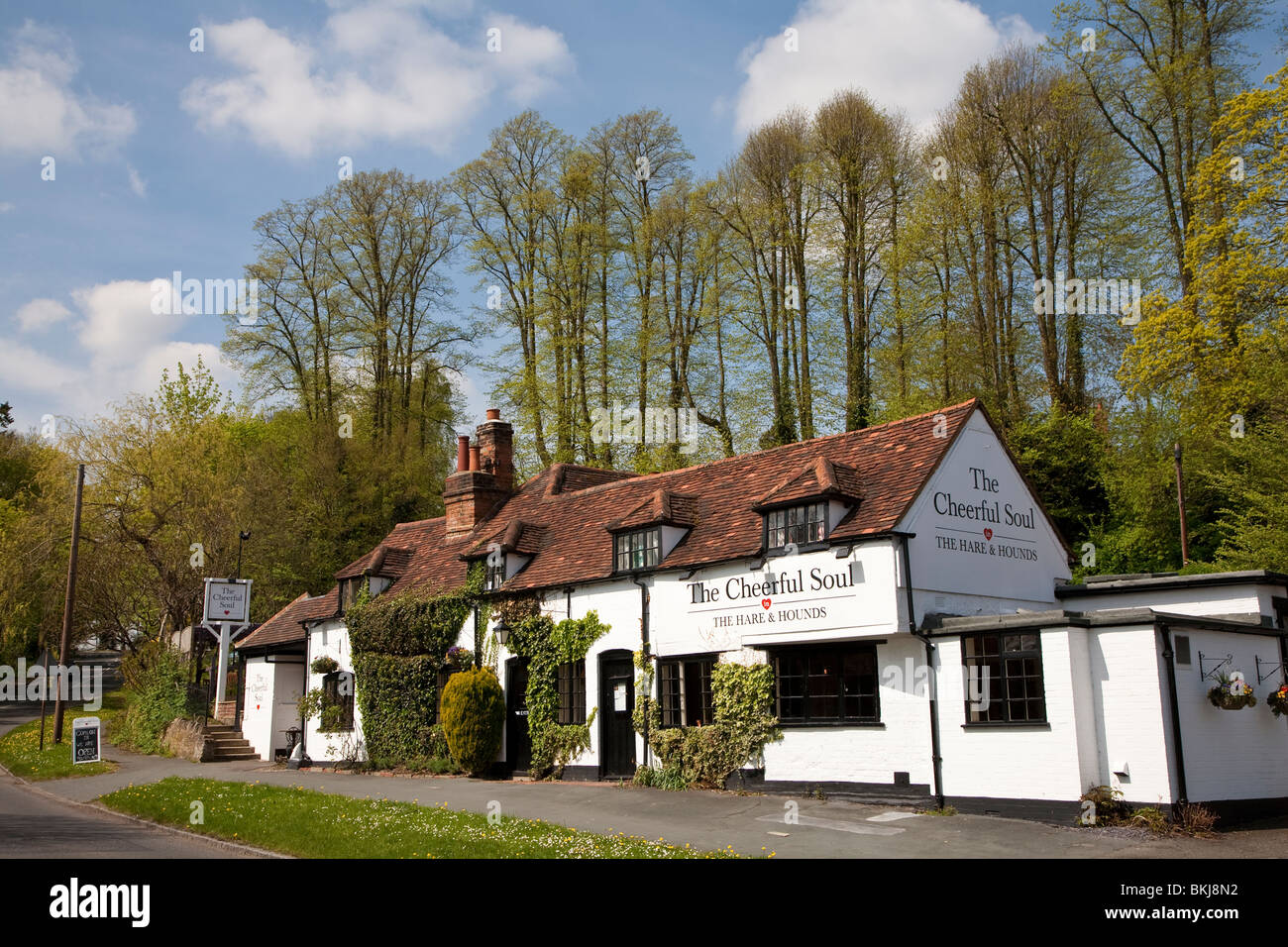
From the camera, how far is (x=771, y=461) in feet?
70.0

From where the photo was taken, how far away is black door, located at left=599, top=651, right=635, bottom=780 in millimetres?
20219

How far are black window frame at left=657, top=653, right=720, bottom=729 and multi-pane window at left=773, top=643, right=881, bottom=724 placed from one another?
146cm

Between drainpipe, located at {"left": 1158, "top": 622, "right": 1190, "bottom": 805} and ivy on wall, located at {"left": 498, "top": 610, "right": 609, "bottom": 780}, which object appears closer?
drainpipe, located at {"left": 1158, "top": 622, "right": 1190, "bottom": 805}

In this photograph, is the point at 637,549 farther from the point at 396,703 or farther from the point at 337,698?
the point at 337,698

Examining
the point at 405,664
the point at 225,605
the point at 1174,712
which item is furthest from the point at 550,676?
the point at 225,605

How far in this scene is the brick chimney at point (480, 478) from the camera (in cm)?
2812

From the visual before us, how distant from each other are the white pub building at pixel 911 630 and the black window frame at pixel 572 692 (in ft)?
0.20

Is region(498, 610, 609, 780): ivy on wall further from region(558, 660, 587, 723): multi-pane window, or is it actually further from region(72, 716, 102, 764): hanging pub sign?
region(72, 716, 102, 764): hanging pub sign

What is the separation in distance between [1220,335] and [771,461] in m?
13.6

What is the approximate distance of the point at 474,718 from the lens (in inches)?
858

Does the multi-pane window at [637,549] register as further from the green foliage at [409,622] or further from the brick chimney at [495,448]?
the brick chimney at [495,448]

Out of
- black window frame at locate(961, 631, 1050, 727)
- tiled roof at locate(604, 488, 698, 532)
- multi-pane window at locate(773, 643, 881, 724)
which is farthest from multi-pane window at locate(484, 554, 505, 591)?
black window frame at locate(961, 631, 1050, 727)

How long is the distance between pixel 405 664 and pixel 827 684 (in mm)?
11990
